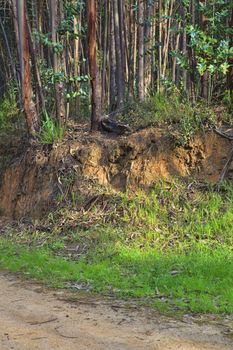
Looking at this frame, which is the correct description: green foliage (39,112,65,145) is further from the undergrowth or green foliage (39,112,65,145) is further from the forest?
the undergrowth

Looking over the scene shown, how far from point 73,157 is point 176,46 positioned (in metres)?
6.66

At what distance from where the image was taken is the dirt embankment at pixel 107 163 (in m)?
10.2

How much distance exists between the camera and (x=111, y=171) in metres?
10.8

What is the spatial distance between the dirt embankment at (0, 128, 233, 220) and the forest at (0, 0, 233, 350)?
0.09ft

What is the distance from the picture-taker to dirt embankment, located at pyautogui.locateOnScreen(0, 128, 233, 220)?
Answer: 10.2 meters

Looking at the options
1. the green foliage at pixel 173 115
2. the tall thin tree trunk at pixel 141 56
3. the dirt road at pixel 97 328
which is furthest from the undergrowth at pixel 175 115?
the dirt road at pixel 97 328

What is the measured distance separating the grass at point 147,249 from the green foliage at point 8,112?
14.8 ft

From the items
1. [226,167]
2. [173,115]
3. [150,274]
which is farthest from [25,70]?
[150,274]

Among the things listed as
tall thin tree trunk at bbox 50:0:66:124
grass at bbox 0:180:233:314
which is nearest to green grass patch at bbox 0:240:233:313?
grass at bbox 0:180:233:314

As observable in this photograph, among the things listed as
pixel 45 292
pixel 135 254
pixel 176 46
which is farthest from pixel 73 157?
pixel 176 46

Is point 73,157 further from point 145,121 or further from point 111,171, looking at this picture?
point 145,121

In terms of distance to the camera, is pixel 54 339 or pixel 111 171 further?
pixel 111 171

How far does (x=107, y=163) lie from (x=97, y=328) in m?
6.18

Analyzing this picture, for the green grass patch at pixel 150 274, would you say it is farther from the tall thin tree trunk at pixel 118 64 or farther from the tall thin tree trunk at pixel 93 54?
the tall thin tree trunk at pixel 118 64
